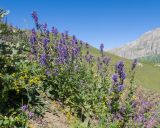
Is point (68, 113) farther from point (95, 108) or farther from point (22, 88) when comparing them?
point (22, 88)

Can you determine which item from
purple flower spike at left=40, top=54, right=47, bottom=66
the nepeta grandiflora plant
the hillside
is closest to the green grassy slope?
the nepeta grandiflora plant

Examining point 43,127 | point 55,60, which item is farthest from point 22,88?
point 55,60

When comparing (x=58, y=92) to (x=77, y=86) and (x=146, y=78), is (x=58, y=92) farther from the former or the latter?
(x=146, y=78)

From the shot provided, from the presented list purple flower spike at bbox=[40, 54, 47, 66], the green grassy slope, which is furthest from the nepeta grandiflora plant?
the green grassy slope

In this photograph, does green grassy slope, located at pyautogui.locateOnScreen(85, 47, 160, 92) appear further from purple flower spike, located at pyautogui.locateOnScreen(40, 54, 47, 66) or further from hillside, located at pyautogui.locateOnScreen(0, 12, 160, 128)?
purple flower spike, located at pyautogui.locateOnScreen(40, 54, 47, 66)

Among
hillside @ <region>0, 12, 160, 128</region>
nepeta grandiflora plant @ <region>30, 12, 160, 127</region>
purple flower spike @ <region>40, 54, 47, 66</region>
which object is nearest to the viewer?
hillside @ <region>0, 12, 160, 128</region>

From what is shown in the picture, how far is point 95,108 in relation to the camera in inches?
378

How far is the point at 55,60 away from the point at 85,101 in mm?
1577

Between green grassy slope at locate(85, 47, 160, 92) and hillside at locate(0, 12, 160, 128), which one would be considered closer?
hillside at locate(0, 12, 160, 128)

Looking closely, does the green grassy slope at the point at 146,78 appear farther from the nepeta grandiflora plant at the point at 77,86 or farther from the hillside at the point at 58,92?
the hillside at the point at 58,92

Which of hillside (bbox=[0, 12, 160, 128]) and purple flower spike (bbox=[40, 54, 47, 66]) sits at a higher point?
purple flower spike (bbox=[40, 54, 47, 66])

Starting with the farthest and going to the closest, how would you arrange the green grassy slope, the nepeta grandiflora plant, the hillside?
the green grassy slope → the nepeta grandiflora plant → the hillside

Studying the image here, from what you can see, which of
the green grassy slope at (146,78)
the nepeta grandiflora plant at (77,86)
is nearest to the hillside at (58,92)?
the nepeta grandiflora plant at (77,86)

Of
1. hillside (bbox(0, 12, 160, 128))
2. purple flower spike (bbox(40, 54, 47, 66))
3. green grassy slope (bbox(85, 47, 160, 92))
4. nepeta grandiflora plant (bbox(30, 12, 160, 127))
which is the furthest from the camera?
green grassy slope (bbox(85, 47, 160, 92))
